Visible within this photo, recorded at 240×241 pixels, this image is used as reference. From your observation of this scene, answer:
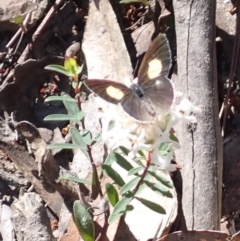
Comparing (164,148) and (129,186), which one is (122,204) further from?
(164,148)

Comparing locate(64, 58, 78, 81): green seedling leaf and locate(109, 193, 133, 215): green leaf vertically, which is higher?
locate(64, 58, 78, 81): green seedling leaf

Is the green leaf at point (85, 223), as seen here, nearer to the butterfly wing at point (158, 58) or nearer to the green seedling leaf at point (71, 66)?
the green seedling leaf at point (71, 66)

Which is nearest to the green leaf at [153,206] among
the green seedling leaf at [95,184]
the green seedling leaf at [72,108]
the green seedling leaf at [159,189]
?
the green seedling leaf at [159,189]

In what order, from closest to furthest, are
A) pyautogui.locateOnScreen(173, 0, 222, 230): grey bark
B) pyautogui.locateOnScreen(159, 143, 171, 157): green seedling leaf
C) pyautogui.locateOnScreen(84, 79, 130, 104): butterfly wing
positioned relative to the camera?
1. pyautogui.locateOnScreen(84, 79, 130, 104): butterfly wing
2. pyautogui.locateOnScreen(159, 143, 171, 157): green seedling leaf
3. pyautogui.locateOnScreen(173, 0, 222, 230): grey bark

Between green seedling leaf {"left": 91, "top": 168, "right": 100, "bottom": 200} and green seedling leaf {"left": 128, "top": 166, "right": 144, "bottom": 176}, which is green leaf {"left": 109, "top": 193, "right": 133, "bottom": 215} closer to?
green seedling leaf {"left": 128, "top": 166, "right": 144, "bottom": 176}

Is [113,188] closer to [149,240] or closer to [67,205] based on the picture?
[149,240]

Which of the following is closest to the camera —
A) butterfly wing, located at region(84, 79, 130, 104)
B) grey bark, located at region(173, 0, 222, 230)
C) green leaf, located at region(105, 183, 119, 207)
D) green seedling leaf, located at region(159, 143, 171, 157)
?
butterfly wing, located at region(84, 79, 130, 104)

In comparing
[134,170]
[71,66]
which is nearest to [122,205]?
[134,170]

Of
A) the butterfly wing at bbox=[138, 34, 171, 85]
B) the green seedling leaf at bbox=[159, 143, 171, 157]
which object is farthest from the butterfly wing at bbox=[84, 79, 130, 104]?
the green seedling leaf at bbox=[159, 143, 171, 157]

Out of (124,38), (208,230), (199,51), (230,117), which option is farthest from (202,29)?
(208,230)
